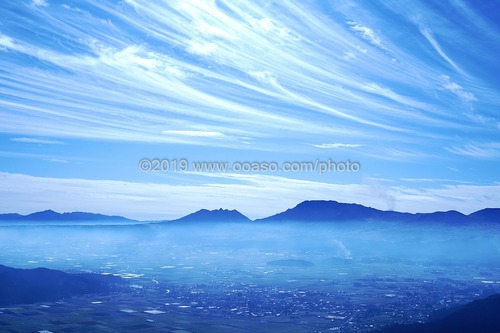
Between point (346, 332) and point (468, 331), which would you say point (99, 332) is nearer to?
point (346, 332)

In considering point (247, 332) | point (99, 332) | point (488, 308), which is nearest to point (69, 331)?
point (99, 332)

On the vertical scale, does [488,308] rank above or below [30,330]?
above

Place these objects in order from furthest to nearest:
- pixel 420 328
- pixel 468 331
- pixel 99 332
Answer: pixel 99 332 < pixel 420 328 < pixel 468 331

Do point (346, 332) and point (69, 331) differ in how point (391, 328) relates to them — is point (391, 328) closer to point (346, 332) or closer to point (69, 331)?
point (346, 332)

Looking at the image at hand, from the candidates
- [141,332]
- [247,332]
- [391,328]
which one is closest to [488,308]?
[391,328]

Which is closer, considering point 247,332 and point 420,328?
point 420,328

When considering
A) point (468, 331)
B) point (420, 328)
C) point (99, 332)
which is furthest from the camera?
point (99, 332)
